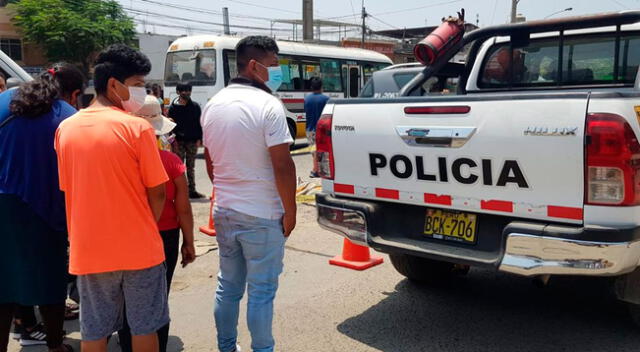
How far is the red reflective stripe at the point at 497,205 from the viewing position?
3221mm

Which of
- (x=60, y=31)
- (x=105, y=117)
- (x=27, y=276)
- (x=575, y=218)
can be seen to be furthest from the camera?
(x=60, y=31)

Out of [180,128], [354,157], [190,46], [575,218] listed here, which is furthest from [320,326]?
[190,46]

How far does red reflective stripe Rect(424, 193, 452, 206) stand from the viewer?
347 centimetres

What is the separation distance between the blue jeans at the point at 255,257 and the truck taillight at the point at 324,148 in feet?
3.44

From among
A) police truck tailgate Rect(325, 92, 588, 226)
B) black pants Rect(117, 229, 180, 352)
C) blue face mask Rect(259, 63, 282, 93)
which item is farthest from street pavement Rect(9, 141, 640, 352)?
blue face mask Rect(259, 63, 282, 93)

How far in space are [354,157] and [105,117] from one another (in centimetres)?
184

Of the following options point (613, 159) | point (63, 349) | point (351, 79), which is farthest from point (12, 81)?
point (351, 79)

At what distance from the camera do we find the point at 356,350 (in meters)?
3.59

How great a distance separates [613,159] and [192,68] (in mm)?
13949

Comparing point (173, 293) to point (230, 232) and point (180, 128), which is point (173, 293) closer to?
point (230, 232)

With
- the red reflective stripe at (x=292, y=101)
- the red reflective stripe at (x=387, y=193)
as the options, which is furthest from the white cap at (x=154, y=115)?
the red reflective stripe at (x=292, y=101)

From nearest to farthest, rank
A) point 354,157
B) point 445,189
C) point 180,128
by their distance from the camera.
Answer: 1. point 445,189
2. point 354,157
3. point 180,128

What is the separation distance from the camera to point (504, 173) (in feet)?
10.5

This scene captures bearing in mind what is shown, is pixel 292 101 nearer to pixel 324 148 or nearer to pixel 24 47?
pixel 324 148
